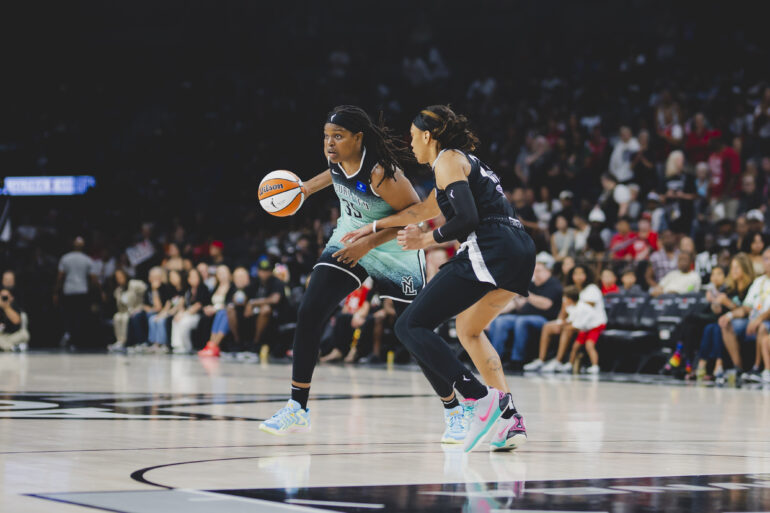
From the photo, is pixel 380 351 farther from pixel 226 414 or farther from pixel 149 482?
pixel 149 482

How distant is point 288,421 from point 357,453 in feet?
2.48

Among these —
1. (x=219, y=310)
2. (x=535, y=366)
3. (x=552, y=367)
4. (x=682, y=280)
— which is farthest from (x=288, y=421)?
(x=219, y=310)

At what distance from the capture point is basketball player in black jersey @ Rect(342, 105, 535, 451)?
5.79m

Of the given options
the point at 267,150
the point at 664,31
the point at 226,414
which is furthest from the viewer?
the point at 267,150

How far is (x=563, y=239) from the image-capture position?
1605cm

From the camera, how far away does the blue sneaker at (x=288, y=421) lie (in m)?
6.29

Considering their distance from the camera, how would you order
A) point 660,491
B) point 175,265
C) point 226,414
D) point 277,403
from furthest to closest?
point 175,265 → point 277,403 → point 226,414 → point 660,491

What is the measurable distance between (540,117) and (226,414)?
1327 centimetres

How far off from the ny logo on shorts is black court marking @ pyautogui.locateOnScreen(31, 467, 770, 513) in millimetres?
1996

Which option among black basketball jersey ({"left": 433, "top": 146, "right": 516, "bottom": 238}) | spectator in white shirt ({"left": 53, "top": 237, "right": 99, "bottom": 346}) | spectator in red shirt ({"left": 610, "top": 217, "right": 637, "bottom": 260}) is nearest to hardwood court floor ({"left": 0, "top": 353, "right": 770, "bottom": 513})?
black basketball jersey ({"left": 433, "top": 146, "right": 516, "bottom": 238})

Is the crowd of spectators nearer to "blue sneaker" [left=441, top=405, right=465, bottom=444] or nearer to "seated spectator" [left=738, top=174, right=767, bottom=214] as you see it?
"seated spectator" [left=738, top=174, right=767, bottom=214]

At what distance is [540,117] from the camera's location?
2008 cm

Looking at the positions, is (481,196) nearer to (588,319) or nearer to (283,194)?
(283,194)

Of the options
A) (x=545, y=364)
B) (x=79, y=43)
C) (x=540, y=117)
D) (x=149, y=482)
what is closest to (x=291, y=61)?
(x=79, y=43)
